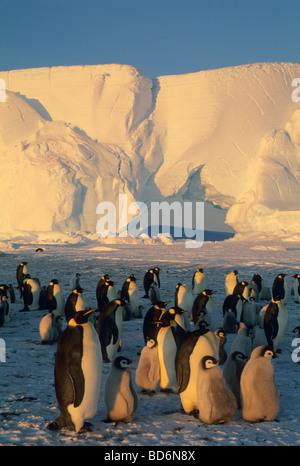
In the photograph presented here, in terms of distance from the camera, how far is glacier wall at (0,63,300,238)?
1321 inches

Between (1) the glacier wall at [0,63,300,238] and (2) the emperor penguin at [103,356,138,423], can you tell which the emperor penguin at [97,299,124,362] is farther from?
(1) the glacier wall at [0,63,300,238]

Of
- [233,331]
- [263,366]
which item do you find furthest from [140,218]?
[263,366]

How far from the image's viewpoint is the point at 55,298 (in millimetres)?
9234

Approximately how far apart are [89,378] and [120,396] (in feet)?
1.18

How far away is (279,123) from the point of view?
3553cm

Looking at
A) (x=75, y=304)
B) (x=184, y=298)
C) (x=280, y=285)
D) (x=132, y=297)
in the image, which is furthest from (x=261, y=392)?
(x=280, y=285)

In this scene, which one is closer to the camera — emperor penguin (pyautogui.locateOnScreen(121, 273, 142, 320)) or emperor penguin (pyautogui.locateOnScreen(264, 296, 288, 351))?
emperor penguin (pyautogui.locateOnScreen(264, 296, 288, 351))

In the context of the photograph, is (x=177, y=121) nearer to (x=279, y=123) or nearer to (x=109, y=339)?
(x=279, y=123)

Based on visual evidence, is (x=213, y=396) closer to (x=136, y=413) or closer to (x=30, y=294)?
(x=136, y=413)

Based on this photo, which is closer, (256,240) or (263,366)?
(263,366)

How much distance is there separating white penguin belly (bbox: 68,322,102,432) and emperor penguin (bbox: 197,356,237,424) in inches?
35.8

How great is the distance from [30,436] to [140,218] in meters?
32.4

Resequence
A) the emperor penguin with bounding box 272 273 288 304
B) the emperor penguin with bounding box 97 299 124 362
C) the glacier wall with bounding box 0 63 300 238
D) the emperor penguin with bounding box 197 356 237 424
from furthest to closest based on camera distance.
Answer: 1. the glacier wall with bounding box 0 63 300 238
2. the emperor penguin with bounding box 272 273 288 304
3. the emperor penguin with bounding box 97 299 124 362
4. the emperor penguin with bounding box 197 356 237 424

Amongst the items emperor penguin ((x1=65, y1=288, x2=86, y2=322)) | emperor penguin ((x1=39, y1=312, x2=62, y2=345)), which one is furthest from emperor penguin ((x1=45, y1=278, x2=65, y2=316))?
emperor penguin ((x1=39, y1=312, x2=62, y2=345))
